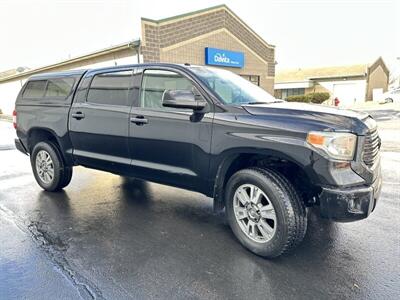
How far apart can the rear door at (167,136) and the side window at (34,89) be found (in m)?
2.25

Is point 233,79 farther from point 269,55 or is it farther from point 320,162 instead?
point 269,55

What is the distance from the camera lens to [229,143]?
124 inches

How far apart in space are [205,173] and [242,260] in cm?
96

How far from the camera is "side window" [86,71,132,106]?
4117mm

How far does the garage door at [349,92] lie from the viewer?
39438 millimetres

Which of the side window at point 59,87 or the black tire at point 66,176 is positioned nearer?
the side window at point 59,87

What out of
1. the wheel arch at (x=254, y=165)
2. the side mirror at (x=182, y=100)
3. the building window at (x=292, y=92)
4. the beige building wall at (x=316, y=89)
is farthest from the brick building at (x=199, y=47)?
the beige building wall at (x=316, y=89)

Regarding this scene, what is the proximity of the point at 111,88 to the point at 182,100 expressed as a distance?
1.52m

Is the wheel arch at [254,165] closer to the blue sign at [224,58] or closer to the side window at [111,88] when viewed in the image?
the side window at [111,88]

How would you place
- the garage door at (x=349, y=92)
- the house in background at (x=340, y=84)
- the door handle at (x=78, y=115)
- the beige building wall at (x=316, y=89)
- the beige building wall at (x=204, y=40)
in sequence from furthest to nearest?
the beige building wall at (x=316, y=89) → the garage door at (x=349, y=92) → the house in background at (x=340, y=84) → the beige building wall at (x=204, y=40) → the door handle at (x=78, y=115)

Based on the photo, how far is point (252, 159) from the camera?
327cm

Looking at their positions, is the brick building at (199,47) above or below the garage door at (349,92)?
above

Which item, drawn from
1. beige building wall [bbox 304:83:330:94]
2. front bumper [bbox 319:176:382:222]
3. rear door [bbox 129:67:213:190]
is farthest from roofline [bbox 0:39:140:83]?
beige building wall [bbox 304:83:330:94]

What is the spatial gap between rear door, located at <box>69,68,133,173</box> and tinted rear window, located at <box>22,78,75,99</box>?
333 millimetres
